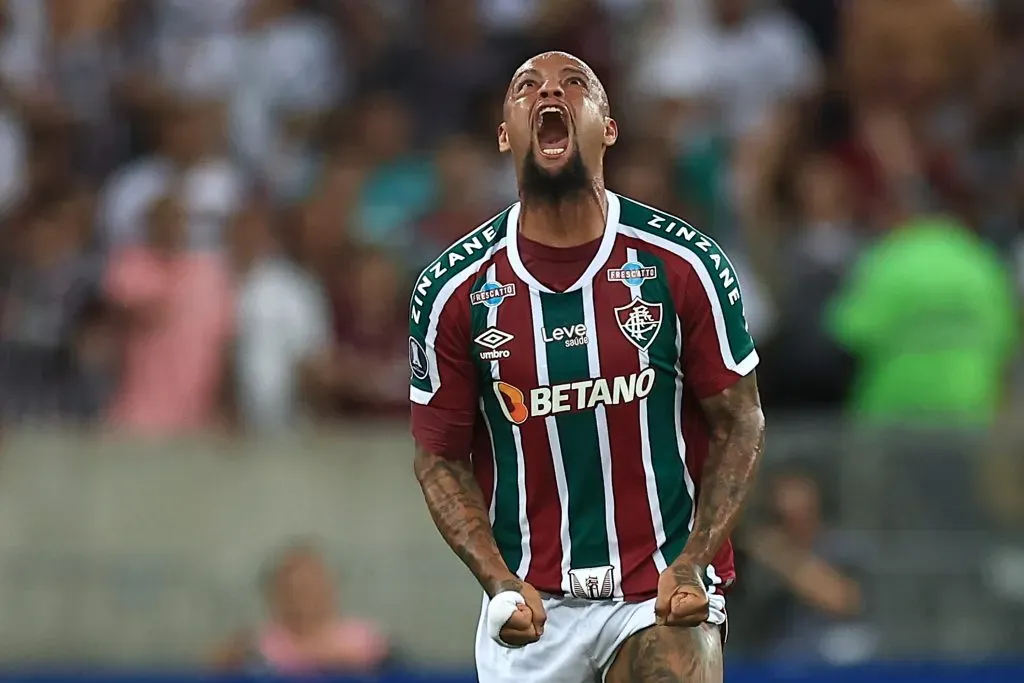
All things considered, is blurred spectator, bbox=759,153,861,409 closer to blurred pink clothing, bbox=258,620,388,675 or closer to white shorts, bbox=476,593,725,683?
blurred pink clothing, bbox=258,620,388,675

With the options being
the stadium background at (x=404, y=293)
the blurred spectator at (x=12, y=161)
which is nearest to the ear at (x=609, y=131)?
the stadium background at (x=404, y=293)

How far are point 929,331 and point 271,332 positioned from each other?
10.5 feet

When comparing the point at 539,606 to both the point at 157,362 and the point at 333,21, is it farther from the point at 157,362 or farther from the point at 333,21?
the point at 333,21

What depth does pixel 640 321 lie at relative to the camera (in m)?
5.41

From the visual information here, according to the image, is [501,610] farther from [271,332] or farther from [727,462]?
[271,332]

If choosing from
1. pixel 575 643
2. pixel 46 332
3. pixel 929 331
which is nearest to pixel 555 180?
pixel 575 643

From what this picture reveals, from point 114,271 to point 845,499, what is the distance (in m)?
3.82

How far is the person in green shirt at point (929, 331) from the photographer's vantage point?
9.63 m

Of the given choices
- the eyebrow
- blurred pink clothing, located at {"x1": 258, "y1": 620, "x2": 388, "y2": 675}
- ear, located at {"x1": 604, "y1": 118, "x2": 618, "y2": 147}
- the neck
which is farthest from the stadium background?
the eyebrow

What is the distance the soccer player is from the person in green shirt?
4320mm

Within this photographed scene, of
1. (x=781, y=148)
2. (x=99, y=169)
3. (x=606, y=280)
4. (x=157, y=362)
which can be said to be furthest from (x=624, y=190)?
(x=606, y=280)

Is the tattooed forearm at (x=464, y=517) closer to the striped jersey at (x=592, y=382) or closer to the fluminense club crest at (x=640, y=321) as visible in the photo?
the striped jersey at (x=592, y=382)

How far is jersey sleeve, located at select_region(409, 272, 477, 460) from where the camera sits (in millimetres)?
5492

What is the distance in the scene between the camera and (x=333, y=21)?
1202 cm
